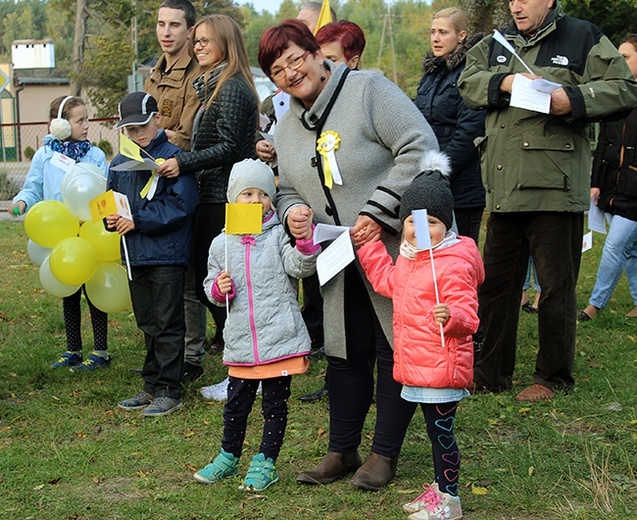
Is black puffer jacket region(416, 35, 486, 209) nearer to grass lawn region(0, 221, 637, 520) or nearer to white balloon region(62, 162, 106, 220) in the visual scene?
grass lawn region(0, 221, 637, 520)

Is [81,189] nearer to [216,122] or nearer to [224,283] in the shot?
[216,122]

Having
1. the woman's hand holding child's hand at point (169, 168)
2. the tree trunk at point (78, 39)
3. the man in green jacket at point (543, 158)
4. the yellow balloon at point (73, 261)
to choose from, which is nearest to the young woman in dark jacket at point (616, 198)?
the man in green jacket at point (543, 158)

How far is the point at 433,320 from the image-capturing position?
3.77m

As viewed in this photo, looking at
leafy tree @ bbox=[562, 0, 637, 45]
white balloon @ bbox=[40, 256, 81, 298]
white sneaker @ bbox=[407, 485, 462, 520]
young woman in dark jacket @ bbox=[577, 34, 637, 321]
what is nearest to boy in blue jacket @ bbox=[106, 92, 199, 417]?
white balloon @ bbox=[40, 256, 81, 298]

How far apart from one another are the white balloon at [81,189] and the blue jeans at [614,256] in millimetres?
4292

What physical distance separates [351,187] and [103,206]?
6.33 feet

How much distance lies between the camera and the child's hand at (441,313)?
362 centimetres

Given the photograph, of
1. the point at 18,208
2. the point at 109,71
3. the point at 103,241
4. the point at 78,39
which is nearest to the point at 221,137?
the point at 103,241

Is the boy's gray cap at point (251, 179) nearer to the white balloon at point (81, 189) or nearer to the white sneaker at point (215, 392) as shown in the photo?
the white sneaker at point (215, 392)

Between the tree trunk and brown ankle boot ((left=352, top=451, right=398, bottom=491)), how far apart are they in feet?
104

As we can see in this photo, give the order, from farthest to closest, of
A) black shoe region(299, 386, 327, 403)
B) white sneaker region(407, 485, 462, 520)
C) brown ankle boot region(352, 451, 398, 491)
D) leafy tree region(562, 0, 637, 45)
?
leafy tree region(562, 0, 637, 45) → black shoe region(299, 386, 327, 403) → brown ankle boot region(352, 451, 398, 491) → white sneaker region(407, 485, 462, 520)

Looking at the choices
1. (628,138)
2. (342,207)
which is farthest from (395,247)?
(628,138)

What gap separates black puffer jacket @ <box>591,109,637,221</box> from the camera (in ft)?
25.6

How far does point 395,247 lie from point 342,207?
30 centimetres
